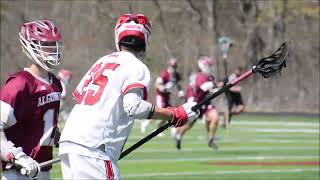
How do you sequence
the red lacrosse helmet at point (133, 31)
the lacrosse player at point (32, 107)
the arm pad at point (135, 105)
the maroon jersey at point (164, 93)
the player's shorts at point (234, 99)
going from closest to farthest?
the arm pad at point (135, 105), the lacrosse player at point (32, 107), the red lacrosse helmet at point (133, 31), the maroon jersey at point (164, 93), the player's shorts at point (234, 99)

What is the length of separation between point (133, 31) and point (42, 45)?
2.35 feet

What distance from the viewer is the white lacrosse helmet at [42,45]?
22.2 feet

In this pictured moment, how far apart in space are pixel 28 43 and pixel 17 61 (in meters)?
29.8

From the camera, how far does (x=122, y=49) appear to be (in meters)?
6.64

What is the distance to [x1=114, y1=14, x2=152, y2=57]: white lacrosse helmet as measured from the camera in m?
6.60

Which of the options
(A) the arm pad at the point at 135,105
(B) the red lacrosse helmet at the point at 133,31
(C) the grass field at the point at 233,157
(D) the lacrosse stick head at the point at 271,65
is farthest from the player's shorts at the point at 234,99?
(A) the arm pad at the point at 135,105

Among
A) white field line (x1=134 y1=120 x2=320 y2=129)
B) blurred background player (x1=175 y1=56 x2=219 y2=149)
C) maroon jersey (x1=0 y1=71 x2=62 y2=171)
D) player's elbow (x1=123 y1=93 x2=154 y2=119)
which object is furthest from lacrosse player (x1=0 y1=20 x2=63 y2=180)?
white field line (x1=134 y1=120 x2=320 y2=129)

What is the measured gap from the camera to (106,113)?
20.9ft

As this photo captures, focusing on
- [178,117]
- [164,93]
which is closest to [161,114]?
[178,117]

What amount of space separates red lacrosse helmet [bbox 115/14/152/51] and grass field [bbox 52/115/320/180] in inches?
291

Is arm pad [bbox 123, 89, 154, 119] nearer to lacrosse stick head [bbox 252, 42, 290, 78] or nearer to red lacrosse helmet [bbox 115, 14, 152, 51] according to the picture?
red lacrosse helmet [bbox 115, 14, 152, 51]

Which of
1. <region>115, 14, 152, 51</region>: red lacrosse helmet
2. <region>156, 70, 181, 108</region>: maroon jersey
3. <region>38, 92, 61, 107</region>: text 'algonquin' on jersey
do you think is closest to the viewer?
<region>115, 14, 152, 51</region>: red lacrosse helmet

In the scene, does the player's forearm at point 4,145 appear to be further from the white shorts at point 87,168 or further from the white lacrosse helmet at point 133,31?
the white lacrosse helmet at point 133,31

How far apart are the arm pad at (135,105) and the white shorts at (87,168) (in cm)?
40
